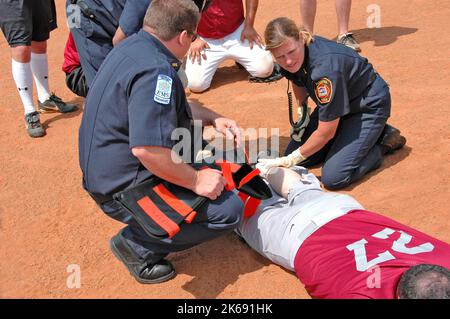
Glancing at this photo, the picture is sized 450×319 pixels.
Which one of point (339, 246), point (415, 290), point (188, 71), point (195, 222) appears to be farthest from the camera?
point (188, 71)

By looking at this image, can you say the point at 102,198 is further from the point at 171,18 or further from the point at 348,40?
the point at 348,40

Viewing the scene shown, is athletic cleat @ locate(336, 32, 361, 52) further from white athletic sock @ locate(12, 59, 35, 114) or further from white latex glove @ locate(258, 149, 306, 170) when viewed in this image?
white athletic sock @ locate(12, 59, 35, 114)

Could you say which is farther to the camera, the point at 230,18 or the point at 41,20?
the point at 230,18

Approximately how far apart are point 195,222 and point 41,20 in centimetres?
269

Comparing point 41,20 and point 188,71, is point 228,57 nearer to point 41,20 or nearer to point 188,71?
point 188,71

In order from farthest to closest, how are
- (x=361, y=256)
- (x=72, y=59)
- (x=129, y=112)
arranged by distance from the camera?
(x=72, y=59) < (x=129, y=112) < (x=361, y=256)

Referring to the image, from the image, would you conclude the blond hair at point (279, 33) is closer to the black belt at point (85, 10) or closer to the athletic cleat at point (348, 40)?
the black belt at point (85, 10)

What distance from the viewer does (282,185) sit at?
115 inches

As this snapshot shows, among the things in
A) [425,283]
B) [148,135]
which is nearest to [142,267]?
[148,135]

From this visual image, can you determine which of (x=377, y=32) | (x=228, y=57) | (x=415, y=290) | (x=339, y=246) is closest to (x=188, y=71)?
(x=228, y=57)

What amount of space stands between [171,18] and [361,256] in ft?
4.33

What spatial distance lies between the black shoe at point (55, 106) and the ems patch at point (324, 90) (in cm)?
246

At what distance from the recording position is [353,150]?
344 cm

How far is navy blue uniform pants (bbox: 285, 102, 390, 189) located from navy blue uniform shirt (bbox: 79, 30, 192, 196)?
1198 millimetres
